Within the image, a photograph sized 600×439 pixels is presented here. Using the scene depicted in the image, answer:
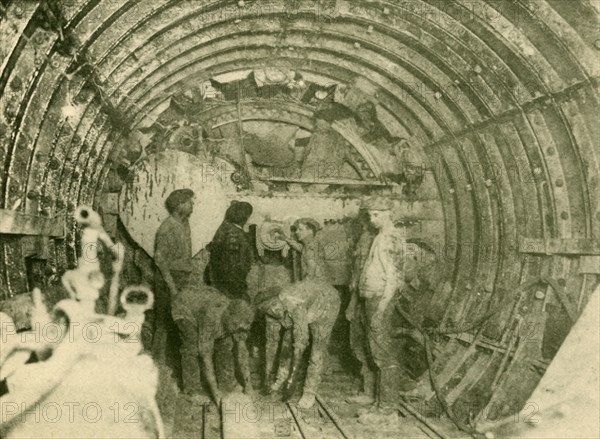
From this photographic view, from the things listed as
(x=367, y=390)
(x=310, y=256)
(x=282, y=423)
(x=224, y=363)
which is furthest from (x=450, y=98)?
(x=282, y=423)

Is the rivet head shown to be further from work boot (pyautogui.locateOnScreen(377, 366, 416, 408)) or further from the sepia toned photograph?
work boot (pyautogui.locateOnScreen(377, 366, 416, 408))

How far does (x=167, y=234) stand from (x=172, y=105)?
2.06 meters

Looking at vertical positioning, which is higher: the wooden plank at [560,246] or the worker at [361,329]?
the wooden plank at [560,246]

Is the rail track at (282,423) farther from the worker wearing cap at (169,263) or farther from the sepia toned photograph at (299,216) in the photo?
the worker wearing cap at (169,263)

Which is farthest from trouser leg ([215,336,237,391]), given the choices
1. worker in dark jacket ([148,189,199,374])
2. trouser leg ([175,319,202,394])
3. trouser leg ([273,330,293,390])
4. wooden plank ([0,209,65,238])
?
wooden plank ([0,209,65,238])

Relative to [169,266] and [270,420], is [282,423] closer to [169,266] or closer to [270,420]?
[270,420]

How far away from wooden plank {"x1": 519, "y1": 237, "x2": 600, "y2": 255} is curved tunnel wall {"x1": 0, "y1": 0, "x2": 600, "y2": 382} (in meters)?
0.02

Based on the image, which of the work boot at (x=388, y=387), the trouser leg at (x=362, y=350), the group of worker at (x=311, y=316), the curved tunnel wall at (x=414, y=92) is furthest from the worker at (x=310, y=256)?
the curved tunnel wall at (x=414, y=92)

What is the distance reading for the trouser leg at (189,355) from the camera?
6473 millimetres

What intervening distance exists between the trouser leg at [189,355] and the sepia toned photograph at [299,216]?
3 centimetres

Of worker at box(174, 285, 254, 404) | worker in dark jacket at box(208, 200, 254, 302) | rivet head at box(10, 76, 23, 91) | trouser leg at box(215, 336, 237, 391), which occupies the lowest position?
trouser leg at box(215, 336, 237, 391)

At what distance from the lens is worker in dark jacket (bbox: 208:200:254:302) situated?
767cm

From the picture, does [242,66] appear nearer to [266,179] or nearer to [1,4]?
[266,179]

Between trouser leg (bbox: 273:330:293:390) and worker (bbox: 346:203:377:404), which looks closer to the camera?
trouser leg (bbox: 273:330:293:390)
